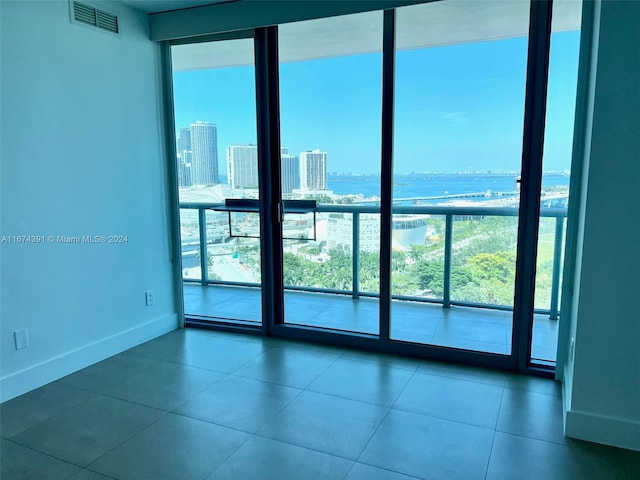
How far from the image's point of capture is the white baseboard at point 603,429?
2.06m

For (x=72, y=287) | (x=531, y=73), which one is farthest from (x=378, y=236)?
(x=72, y=287)

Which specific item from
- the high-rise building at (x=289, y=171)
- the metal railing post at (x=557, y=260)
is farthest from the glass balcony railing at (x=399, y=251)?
the high-rise building at (x=289, y=171)

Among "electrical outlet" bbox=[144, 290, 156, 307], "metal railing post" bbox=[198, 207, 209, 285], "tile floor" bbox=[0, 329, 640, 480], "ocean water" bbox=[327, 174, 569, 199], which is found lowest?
"tile floor" bbox=[0, 329, 640, 480]

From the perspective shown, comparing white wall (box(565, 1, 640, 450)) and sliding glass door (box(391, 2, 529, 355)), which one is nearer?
white wall (box(565, 1, 640, 450))

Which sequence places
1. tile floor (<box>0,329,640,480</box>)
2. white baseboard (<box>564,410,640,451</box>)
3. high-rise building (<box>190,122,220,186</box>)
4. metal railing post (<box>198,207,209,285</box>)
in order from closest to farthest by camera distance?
1. tile floor (<box>0,329,640,480</box>)
2. white baseboard (<box>564,410,640,451</box>)
3. high-rise building (<box>190,122,220,186</box>)
4. metal railing post (<box>198,207,209,285</box>)

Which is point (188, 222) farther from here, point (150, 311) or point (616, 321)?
point (616, 321)

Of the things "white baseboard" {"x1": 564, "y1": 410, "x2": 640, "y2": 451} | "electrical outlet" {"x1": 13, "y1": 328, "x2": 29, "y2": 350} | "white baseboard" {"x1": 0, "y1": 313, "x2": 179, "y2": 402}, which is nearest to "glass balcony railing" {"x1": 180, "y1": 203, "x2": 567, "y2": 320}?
"white baseboard" {"x1": 0, "y1": 313, "x2": 179, "y2": 402}

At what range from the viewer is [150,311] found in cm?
355

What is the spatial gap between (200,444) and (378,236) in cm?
198

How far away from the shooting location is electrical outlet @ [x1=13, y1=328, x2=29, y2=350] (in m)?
2.57

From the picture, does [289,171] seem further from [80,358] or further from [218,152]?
[80,358]

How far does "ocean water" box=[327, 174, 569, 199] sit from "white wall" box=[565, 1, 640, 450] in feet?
2.59

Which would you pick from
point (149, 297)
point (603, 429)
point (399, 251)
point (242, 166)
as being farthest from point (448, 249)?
point (149, 297)

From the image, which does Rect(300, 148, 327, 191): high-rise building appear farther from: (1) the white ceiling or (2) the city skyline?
(1) the white ceiling
